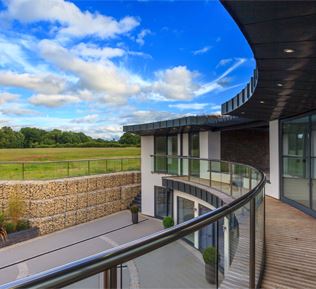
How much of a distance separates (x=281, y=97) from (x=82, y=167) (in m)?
14.4

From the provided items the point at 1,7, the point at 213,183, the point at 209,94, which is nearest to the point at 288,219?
the point at 213,183

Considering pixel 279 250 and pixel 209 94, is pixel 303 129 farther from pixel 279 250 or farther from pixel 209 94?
pixel 209 94

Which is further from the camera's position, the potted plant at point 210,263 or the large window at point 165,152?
the large window at point 165,152

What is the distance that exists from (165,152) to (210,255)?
55.2 feet

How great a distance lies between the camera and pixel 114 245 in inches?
509

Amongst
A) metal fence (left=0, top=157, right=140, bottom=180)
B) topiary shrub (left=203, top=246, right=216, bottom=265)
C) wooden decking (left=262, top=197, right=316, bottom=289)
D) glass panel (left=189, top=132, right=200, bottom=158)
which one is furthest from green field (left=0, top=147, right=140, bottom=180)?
topiary shrub (left=203, top=246, right=216, bottom=265)

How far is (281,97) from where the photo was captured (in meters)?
6.18

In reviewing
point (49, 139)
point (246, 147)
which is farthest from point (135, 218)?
point (49, 139)

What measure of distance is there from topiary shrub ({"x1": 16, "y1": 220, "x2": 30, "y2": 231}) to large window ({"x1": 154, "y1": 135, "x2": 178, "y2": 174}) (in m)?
7.02

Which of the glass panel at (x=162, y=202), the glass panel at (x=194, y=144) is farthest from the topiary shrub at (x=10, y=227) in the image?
the glass panel at (x=194, y=144)

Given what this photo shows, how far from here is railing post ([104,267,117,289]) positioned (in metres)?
1.22

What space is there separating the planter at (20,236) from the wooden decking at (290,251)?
10871 millimetres

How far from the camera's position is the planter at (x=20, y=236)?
44.4 ft

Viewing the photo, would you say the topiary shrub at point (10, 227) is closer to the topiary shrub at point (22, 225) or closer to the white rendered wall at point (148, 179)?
the topiary shrub at point (22, 225)
